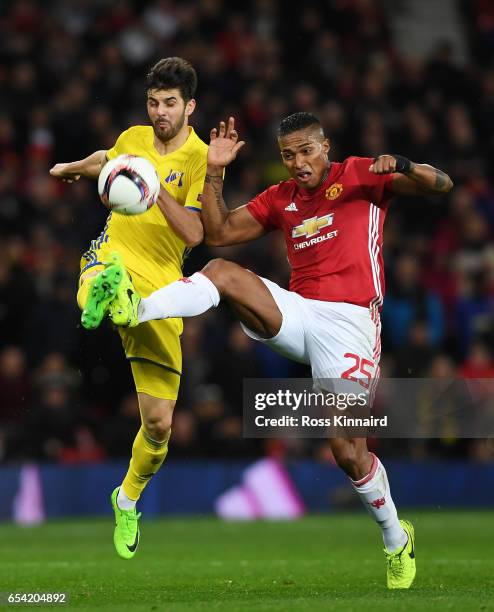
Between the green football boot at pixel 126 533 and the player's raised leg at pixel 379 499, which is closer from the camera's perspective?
the player's raised leg at pixel 379 499

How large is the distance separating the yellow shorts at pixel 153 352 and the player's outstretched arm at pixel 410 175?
1.62 meters

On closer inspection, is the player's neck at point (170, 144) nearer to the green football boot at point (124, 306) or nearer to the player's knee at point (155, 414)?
the green football boot at point (124, 306)

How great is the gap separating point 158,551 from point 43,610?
175 inches

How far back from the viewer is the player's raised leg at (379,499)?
805cm

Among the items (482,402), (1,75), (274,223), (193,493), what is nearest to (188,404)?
(193,493)

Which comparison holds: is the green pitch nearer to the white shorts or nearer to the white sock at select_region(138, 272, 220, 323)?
the white shorts

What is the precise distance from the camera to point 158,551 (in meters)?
11.5

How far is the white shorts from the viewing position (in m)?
8.14

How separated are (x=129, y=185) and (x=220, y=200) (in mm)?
902

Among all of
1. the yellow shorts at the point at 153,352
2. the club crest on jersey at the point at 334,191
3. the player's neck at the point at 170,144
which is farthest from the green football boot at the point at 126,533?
the club crest on jersey at the point at 334,191

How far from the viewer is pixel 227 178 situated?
52.9ft

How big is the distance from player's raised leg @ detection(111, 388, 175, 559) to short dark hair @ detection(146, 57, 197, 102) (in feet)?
6.31

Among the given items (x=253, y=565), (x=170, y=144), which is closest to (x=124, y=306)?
(x=170, y=144)

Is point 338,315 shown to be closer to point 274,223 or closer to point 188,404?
point 274,223
